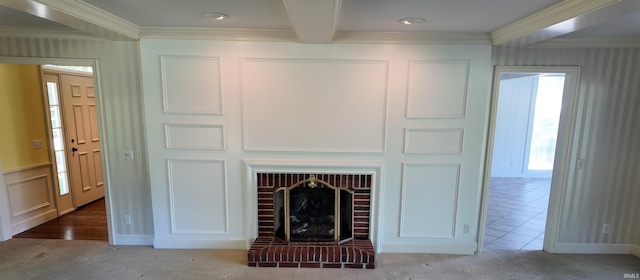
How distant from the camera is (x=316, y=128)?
2.90m

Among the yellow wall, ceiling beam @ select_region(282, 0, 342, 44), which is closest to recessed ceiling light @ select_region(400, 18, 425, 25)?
ceiling beam @ select_region(282, 0, 342, 44)

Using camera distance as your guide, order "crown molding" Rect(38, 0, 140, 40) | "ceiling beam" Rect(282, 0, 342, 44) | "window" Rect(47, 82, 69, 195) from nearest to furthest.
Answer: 1. "ceiling beam" Rect(282, 0, 342, 44)
2. "crown molding" Rect(38, 0, 140, 40)
3. "window" Rect(47, 82, 69, 195)

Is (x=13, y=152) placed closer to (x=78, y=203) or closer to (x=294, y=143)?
(x=78, y=203)

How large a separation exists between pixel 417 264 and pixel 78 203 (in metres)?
4.76

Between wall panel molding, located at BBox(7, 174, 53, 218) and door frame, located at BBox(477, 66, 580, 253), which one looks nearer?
door frame, located at BBox(477, 66, 580, 253)

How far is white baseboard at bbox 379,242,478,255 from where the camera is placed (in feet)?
10.0

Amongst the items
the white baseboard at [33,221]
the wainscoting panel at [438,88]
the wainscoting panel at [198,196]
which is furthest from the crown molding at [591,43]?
the white baseboard at [33,221]

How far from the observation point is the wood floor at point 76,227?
11.0 feet

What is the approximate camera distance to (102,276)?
2.60 m

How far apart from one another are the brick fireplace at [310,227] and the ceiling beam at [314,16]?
1.37 meters

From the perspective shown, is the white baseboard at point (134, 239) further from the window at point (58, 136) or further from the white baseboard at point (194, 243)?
the window at point (58, 136)

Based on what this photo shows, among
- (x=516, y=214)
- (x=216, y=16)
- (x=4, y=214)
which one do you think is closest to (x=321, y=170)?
(x=216, y=16)

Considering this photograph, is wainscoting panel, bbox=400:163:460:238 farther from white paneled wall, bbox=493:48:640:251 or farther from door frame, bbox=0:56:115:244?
door frame, bbox=0:56:115:244

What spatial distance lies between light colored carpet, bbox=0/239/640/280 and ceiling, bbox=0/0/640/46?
7.12 feet
